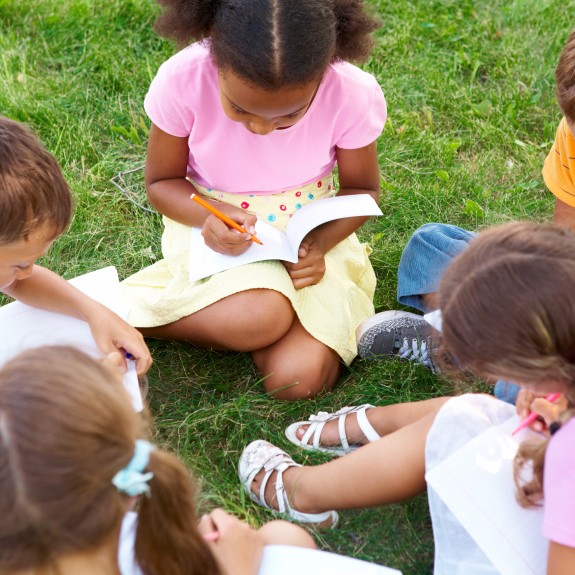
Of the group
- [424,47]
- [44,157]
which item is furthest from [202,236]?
[424,47]

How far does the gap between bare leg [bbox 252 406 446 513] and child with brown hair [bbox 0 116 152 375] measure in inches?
17.7

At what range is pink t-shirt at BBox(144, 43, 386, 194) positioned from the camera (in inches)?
75.4

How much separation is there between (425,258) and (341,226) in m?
0.22

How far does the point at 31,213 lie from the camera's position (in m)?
1.60

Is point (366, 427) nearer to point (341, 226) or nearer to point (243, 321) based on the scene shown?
point (243, 321)

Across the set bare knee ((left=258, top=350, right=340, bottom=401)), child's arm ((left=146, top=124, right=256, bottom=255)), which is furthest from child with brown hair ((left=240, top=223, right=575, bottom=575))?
child's arm ((left=146, top=124, right=256, bottom=255))

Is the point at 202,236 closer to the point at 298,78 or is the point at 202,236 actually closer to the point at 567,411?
Answer: the point at 298,78

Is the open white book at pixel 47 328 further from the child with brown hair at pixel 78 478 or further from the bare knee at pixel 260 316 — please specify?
the child with brown hair at pixel 78 478

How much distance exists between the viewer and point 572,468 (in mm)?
1135

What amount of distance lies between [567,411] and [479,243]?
30cm

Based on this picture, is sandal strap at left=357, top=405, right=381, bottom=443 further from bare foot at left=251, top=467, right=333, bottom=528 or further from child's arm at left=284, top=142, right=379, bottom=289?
child's arm at left=284, top=142, right=379, bottom=289

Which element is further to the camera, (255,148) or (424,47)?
(424,47)

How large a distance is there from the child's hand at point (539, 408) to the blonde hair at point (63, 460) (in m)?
0.62

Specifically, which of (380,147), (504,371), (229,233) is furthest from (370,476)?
(380,147)
